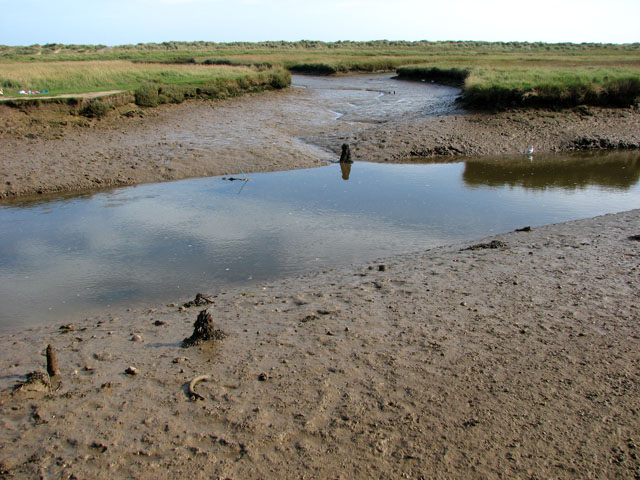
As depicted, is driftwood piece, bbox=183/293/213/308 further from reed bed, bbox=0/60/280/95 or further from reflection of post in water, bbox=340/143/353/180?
reed bed, bbox=0/60/280/95

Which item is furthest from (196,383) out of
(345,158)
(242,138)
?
(242,138)

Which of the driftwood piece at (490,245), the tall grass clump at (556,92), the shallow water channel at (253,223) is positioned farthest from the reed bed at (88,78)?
the driftwood piece at (490,245)

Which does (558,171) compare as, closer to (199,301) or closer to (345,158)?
(345,158)

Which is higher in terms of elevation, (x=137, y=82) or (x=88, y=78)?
(x=88, y=78)

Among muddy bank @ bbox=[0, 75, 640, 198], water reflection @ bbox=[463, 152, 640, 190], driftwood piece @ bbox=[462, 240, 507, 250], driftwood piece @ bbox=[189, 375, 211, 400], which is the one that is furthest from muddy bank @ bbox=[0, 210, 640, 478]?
muddy bank @ bbox=[0, 75, 640, 198]

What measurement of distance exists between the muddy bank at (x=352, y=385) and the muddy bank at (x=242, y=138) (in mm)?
8157

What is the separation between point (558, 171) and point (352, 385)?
12.3m

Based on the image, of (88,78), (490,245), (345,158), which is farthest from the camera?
(88,78)

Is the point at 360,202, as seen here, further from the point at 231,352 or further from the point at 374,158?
the point at 231,352

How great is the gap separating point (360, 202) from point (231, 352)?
21.9 ft

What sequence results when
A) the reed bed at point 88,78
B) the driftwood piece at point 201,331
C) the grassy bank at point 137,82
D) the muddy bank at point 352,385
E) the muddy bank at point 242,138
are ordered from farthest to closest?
the reed bed at point 88,78 < the grassy bank at point 137,82 < the muddy bank at point 242,138 < the driftwood piece at point 201,331 < the muddy bank at point 352,385

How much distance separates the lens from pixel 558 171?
46.8 feet

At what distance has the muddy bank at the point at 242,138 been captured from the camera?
1309cm

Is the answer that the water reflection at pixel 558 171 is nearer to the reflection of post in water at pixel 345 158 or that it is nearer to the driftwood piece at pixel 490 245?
the reflection of post in water at pixel 345 158
